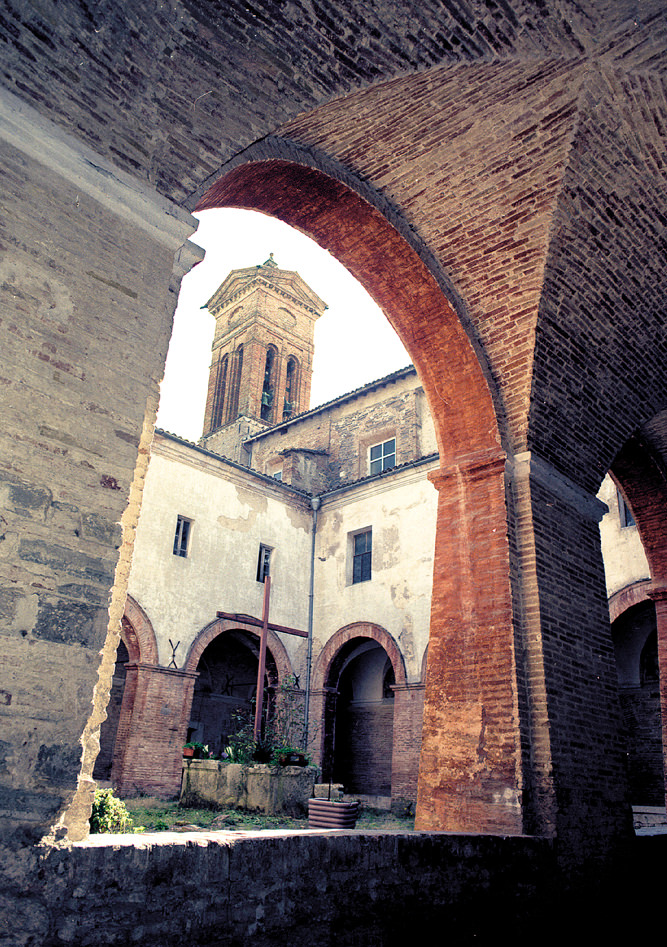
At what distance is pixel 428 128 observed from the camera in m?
5.16

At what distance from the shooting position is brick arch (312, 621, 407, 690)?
48.8ft

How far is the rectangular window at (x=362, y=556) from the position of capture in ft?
52.6

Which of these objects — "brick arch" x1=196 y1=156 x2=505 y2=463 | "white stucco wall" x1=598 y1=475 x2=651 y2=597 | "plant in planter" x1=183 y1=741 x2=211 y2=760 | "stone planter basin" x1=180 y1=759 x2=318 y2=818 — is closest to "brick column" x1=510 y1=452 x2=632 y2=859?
"brick arch" x1=196 y1=156 x2=505 y2=463

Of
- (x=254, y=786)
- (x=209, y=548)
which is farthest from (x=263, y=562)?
(x=254, y=786)

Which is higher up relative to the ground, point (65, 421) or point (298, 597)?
point (298, 597)

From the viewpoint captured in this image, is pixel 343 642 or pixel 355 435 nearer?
pixel 343 642

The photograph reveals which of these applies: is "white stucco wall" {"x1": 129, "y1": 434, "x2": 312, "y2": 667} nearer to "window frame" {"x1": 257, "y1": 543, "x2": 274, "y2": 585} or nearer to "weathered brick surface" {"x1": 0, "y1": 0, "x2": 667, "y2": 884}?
"window frame" {"x1": 257, "y1": 543, "x2": 274, "y2": 585}

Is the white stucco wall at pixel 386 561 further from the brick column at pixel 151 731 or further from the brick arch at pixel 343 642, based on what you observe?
the brick column at pixel 151 731

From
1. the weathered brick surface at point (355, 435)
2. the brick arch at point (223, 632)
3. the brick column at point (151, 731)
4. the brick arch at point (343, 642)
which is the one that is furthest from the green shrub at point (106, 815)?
the weathered brick surface at point (355, 435)

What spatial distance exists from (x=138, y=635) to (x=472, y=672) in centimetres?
933

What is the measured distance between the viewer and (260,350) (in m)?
25.9

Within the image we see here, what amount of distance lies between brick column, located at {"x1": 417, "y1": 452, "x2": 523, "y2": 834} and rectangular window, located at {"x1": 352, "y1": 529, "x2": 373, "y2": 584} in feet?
33.2

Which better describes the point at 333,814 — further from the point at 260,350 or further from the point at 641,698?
the point at 260,350

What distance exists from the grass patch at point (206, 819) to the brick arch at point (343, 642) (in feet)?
11.0
